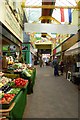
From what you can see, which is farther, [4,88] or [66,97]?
[66,97]

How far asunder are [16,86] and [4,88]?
62 centimetres

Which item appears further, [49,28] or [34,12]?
[34,12]

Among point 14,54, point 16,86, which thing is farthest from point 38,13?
point 16,86

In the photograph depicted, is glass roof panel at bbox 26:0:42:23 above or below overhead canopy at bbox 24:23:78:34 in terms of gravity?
above

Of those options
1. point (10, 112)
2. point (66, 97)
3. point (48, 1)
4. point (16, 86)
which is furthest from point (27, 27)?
point (10, 112)

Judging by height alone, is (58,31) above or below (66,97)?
above

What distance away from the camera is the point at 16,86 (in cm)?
662

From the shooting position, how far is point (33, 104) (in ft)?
26.0

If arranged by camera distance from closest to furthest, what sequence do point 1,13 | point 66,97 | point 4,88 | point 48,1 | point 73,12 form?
point 4,88 < point 1,13 < point 66,97 < point 48,1 < point 73,12

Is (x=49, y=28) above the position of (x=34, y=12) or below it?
below

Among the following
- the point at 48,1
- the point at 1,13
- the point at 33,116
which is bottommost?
the point at 33,116

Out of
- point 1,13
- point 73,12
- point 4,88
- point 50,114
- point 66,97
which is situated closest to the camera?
point 4,88

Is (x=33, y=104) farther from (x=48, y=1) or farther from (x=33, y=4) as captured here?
(x=33, y=4)

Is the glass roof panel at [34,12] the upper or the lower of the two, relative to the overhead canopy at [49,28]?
upper
